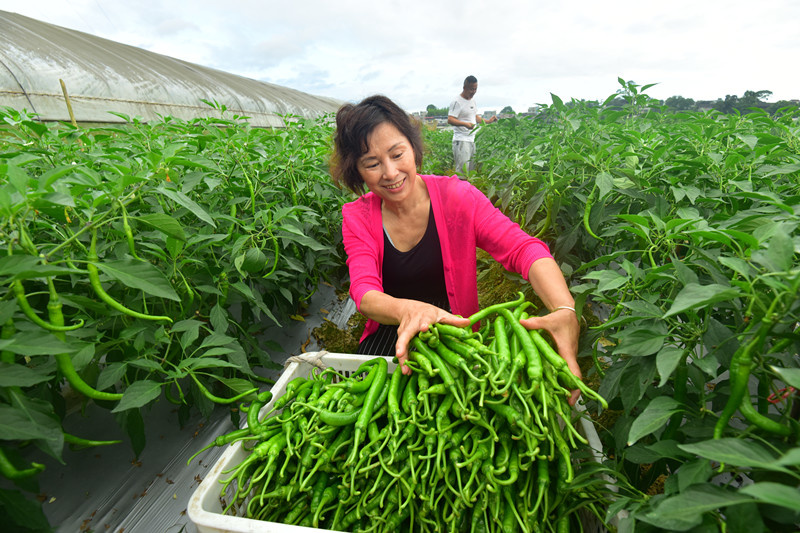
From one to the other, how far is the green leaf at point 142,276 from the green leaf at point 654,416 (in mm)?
1163

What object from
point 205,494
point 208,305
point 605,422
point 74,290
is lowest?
point 605,422

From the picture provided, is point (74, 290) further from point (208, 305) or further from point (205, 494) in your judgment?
point (205, 494)

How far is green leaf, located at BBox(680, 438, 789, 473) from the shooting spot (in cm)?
63

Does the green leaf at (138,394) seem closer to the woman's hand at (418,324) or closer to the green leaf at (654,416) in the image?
the woman's hand at (418,324)

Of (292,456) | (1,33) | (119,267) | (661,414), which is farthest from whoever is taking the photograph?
(1,33)

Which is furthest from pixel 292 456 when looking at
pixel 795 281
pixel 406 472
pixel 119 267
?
pixel 795 281

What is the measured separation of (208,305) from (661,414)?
186 cm

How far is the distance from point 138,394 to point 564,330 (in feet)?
4.56

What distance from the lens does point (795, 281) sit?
0.67 metres

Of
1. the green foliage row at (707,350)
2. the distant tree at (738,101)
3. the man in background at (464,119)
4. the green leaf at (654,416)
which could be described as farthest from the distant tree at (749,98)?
the green leaf at (654,416)

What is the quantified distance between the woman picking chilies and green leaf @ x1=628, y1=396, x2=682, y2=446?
817 millimetres

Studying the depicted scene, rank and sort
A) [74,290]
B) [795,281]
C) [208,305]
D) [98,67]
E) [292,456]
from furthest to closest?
[98,67] → [208,305] → [74,290] → [292,456] → [795,281]

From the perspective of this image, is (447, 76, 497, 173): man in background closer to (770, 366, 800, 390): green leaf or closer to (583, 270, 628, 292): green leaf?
(583, 270, 628, 292): green leaf

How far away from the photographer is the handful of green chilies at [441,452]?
104 centimetres
